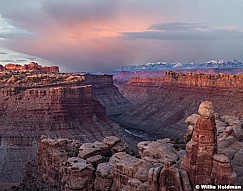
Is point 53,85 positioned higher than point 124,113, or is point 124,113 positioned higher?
point 53,85

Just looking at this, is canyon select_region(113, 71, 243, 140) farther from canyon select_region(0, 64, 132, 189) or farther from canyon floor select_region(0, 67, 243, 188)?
canyon select_region(0, 64, 132, 189)

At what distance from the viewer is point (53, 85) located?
291 ft

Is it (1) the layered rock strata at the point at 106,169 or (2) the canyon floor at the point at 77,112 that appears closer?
(1) the layered rock strata at the point at 106,169

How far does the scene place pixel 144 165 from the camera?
3019 centimetres

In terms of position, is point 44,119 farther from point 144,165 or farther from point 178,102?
point 178,102

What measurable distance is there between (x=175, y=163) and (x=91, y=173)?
8159 millimetres

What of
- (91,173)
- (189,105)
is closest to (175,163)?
(91,173)

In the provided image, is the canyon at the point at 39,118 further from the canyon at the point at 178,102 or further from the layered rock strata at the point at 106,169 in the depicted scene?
the canyon at the point at 178,102

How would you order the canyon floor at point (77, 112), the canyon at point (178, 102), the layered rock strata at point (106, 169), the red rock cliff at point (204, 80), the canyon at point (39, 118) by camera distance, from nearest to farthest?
1. the layered rock strata at point (106, 169)
2. the canyon at point (39, 118)
3. the canyon floor at point (77, 112)
4. the canyon at point (178, 102)
5. the red rock cliff at point (204, 80)

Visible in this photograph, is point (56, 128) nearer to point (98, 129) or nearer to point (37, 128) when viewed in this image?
point (37, 128)

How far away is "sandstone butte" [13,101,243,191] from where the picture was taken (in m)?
26.3

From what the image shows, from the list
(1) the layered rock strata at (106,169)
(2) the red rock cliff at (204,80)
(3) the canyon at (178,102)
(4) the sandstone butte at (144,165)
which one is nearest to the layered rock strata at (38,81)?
(3) the canyon at (178,102)

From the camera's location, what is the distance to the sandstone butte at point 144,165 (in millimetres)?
26328

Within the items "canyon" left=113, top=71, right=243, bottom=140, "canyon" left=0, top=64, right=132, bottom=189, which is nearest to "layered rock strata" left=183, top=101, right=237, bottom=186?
"canyon" left=0, top=64, right=132, bottom=189
